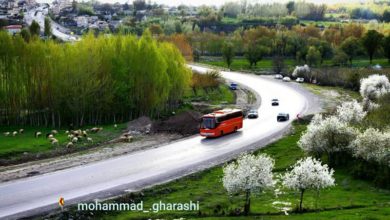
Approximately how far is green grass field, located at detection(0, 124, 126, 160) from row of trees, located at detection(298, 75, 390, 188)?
27105 mm

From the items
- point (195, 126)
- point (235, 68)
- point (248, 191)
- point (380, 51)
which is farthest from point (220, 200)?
point (380, 51)

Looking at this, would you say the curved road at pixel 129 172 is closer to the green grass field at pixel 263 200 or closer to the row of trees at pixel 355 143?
the green grass field at pixel 263 200

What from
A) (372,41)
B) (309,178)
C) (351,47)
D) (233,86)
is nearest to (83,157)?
(309,178)

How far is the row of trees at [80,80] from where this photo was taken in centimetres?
7606

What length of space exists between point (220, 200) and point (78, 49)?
42287 millimetres

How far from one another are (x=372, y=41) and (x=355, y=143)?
11809 cm

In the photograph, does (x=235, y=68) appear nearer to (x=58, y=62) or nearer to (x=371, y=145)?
(x=58, y=62)

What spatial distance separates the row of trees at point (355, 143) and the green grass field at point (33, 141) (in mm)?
27105

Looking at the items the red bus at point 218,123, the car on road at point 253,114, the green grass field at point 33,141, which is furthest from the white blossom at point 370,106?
the green grass field at point 33,141

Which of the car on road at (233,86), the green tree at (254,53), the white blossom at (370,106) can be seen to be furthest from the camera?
the green tree at (254,53)

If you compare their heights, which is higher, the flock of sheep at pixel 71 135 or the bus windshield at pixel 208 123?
the bus windshield at pixel 208 123

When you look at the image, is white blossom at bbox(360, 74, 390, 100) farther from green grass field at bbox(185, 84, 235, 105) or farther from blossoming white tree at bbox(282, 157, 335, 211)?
blossoming white tree at bbox(282, 157, 335, 211)

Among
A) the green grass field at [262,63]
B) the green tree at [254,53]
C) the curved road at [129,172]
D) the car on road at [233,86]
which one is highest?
the curved road at [129,172]

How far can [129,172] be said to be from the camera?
5253cm
